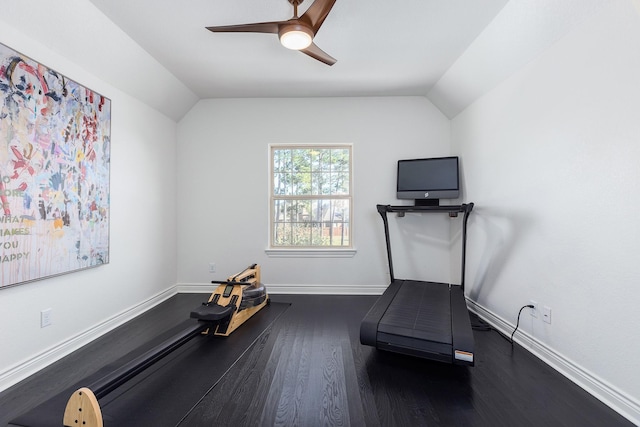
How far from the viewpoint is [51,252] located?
2160 millimetres

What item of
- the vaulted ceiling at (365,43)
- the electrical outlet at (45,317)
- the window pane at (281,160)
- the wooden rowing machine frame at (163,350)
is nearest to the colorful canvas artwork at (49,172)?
the electrical outlet at (45,317)

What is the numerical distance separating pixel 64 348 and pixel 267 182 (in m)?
2.63

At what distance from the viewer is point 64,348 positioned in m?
2.27

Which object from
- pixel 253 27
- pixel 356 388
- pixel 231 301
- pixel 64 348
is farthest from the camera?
pixel 231 301

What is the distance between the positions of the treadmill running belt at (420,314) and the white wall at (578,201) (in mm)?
611

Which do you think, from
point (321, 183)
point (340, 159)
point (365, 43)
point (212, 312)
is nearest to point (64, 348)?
point (212, 312)

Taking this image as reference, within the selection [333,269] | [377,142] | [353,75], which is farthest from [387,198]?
[353,75]

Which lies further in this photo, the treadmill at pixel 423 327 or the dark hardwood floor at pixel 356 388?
the treadmill at pixel 423 327

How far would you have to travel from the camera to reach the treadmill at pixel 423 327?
77.1 inches

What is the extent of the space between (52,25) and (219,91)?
5.88ft

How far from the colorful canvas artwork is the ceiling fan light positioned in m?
1.82

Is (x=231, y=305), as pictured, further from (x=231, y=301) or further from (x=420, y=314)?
(x=420, y=314)

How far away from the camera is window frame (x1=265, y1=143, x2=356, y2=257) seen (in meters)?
3.92

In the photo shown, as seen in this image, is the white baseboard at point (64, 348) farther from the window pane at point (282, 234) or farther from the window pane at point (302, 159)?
the window pane at point (302, 159)
